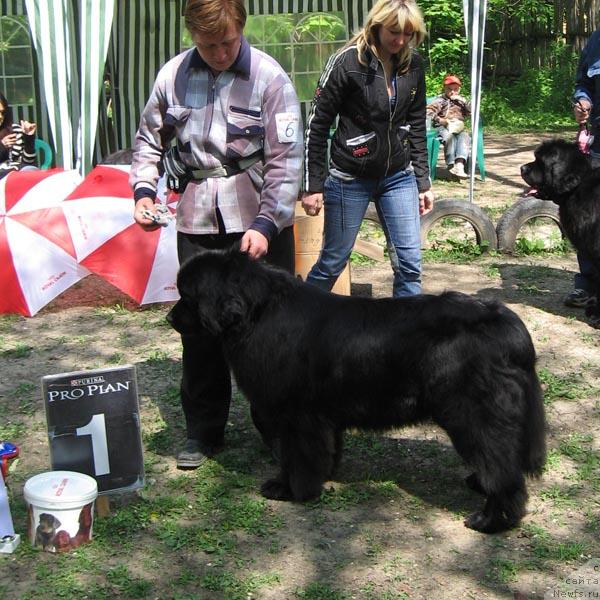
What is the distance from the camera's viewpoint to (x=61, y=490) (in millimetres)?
3330

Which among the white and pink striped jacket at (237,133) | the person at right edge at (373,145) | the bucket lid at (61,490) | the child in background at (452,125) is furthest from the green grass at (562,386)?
the child in background at (452,125)

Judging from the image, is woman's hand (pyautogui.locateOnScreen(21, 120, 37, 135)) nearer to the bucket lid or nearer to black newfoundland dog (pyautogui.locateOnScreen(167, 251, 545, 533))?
black newfoundland dog (pyautogui.locateOnScreen(167, 251, 545, 533))

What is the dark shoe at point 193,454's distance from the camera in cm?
412

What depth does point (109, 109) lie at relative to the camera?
11.7 m

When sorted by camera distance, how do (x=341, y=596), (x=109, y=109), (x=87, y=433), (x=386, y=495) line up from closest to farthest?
(x=341, y=596), (x=87, y=433), (x=386, y=495), (x=109, y=109)

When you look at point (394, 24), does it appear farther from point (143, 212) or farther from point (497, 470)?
point (497, 470)

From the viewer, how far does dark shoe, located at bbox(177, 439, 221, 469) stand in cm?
412

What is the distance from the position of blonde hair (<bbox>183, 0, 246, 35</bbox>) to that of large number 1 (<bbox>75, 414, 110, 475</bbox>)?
167 centimetres

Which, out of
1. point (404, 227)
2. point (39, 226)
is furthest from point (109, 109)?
point (404, 227)

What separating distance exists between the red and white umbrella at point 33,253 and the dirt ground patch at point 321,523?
3.54 ft

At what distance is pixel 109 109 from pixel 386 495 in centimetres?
910

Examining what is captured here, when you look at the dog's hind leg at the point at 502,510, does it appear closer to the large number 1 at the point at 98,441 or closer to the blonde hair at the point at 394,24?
the large number 1 at the point at 98,441

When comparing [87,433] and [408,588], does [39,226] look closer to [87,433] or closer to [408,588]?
[87,433]

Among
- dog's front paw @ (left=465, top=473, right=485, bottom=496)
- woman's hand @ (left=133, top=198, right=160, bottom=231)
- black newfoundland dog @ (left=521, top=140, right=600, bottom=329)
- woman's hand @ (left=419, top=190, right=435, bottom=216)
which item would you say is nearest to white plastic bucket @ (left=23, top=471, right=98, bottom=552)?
woman's hand @ (left=133, top=198, right=160, bottom=231)
